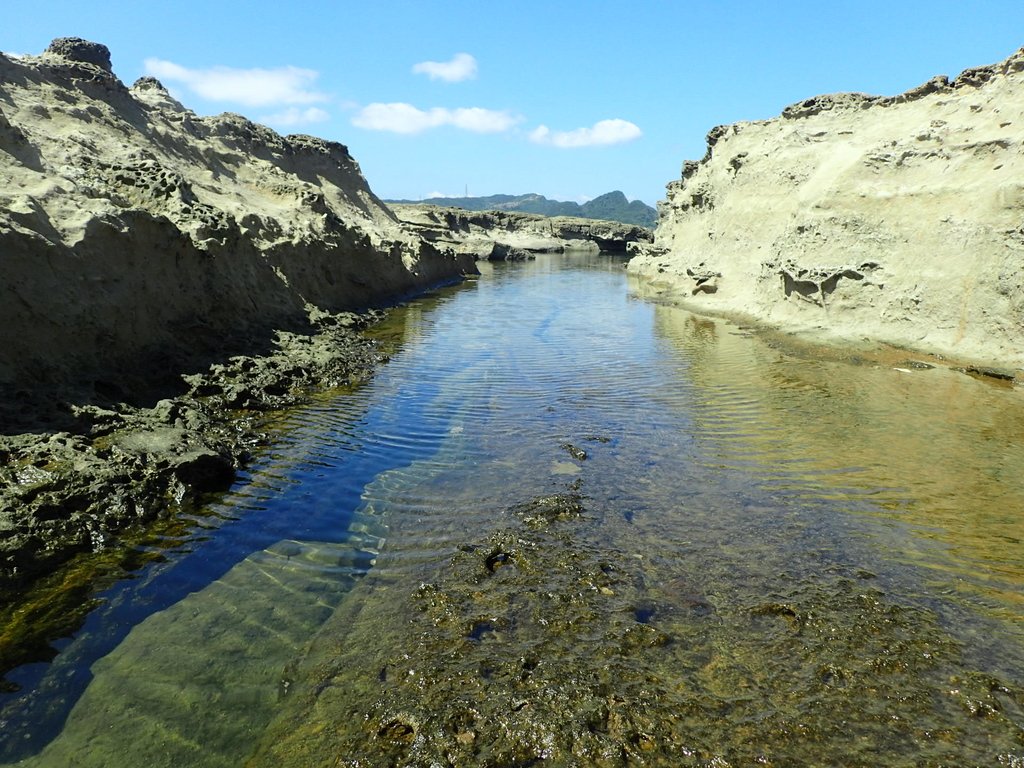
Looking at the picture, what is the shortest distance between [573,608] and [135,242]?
10936 mm

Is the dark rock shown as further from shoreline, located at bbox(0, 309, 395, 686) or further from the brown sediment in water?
the brown sediment in water

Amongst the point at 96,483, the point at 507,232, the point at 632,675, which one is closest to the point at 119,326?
the point at 96,483

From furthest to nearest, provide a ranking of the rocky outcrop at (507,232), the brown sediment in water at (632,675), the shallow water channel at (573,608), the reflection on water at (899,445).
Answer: the rocky outcrop at (507,232), the reflection on water at (899,445), the shallow water channel at (573,608), the brown sediment in water at (632,675)

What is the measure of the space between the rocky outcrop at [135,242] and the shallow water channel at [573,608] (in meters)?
3.73

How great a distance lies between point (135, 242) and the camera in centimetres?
1131

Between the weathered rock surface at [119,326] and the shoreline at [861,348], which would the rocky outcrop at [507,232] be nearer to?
the weathered rock surface at [119,326]

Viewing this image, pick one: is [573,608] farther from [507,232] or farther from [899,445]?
[507,232]

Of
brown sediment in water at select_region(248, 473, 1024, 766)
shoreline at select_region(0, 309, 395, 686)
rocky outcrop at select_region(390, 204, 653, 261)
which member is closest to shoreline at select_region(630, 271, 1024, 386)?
brown sediment in water at select_region(248, 473, 1024, 766)

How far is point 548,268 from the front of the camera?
54.8 m

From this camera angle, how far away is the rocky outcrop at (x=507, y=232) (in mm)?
61688

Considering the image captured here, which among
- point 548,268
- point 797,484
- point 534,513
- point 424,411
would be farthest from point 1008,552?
point 548,268

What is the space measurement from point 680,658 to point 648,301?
2654 centimetres

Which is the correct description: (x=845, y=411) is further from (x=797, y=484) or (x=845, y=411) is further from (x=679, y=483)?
(x=679, y=483)

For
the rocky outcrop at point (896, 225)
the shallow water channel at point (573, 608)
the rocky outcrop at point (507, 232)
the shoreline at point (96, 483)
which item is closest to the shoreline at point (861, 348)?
the rocky outcrop at point (896, 225)
